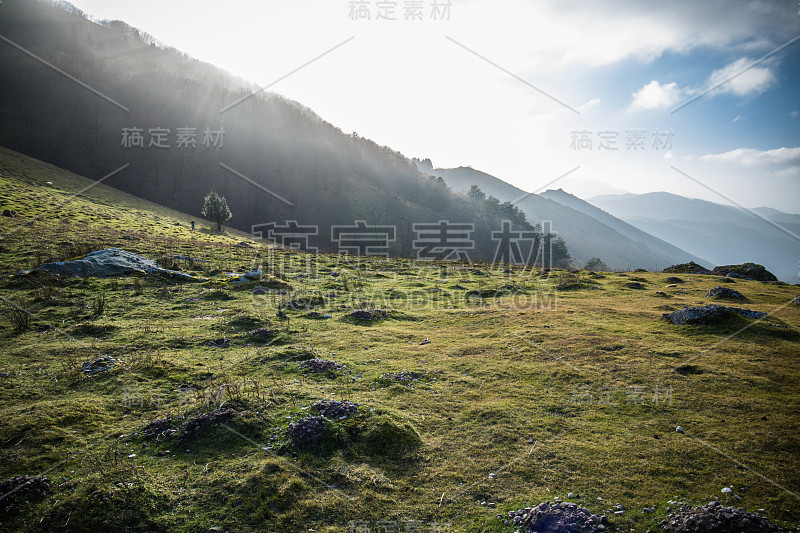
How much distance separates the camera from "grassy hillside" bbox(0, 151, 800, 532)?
17.1ft

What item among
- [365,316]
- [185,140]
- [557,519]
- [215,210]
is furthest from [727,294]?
[185,140]

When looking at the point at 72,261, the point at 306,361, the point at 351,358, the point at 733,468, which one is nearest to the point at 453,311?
the point at 351,358

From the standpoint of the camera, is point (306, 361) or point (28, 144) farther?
point (28, 144)

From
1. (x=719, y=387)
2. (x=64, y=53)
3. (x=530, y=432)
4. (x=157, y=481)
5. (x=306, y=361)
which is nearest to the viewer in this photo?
(x=157, y=481)

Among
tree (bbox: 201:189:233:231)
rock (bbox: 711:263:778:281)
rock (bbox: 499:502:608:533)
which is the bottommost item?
rock (bbox: 499:502:608:533)

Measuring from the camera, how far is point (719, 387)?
8.52 meters

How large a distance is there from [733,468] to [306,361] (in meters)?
9.66

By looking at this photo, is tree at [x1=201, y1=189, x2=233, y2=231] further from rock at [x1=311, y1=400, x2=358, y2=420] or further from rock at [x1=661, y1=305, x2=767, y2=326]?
rock at [x1=661, y1=305, x2=767, y2=326]

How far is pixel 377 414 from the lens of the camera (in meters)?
7.30

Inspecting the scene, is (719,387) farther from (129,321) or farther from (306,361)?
(129,321)

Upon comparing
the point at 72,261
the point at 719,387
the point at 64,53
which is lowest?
the point at 719,387

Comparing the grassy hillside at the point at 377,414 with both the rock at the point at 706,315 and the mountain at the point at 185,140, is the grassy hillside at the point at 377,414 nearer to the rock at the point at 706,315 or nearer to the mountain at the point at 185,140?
the rock at the point at 706,315

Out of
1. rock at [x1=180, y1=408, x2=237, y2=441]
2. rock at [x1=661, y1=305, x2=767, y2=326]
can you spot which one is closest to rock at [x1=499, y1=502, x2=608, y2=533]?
rock at [x1=180, y1=408, x2=237, y2=441]

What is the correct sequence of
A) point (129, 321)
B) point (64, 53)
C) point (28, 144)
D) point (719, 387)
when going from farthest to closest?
point (64, 53)
point (28, 144)
point (129, 321)
point (719, 387)
